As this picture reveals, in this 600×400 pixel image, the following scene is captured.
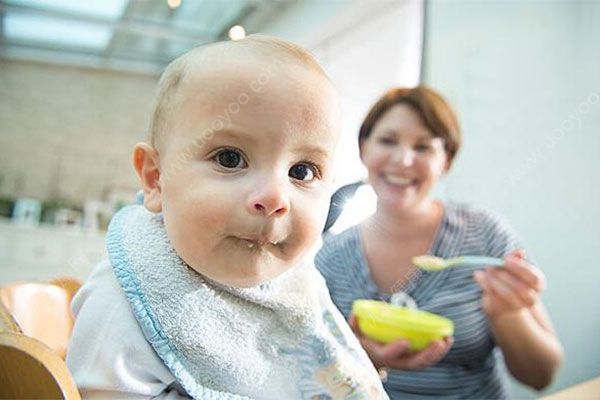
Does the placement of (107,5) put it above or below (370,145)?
above

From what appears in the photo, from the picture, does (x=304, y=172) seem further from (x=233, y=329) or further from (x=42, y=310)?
(x=42, y=310)

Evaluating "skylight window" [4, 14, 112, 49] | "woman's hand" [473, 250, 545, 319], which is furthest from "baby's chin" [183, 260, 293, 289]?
"skylight window" [4, 14, 112, 49]

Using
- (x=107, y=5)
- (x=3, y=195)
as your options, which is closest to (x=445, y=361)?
(x=107, y=5)

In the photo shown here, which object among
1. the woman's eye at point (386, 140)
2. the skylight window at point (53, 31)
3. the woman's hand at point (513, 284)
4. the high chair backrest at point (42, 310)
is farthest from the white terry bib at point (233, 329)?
the skylight window at point (53, 31)

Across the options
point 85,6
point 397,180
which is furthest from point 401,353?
point 85,6

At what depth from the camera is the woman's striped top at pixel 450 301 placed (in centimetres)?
82

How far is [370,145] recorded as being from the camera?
91 cm

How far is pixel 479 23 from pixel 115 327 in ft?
4.39

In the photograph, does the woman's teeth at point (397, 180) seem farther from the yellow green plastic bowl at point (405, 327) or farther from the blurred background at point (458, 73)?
the yellow green plastic bowl at point (405, 327)

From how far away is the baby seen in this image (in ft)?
0.95

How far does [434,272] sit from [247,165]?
64cm

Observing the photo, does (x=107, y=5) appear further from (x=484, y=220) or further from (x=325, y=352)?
(x=325, y=352)

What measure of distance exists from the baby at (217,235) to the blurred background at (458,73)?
0.08 m

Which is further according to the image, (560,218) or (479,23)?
(479,23)
